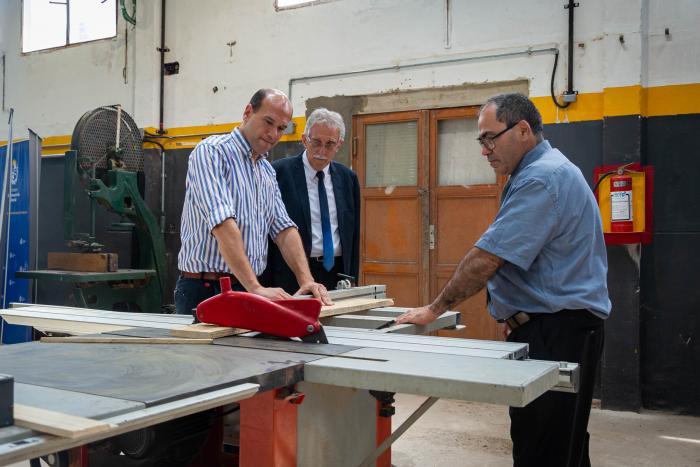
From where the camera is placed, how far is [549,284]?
1.78m

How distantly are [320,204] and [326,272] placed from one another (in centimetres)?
30

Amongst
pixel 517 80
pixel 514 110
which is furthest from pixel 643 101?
pixel 514 110

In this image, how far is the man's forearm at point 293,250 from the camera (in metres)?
2.41

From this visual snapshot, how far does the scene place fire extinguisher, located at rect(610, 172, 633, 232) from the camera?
12.3 ft

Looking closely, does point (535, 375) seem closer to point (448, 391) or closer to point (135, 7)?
point (448, 391)

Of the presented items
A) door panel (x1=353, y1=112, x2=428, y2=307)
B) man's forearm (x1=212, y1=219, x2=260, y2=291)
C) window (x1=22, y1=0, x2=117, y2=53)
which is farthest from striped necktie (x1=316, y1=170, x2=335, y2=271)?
window (x1=22, y1=0, x2=117, y2=53)

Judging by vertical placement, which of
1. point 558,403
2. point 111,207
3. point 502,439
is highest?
point 111,207

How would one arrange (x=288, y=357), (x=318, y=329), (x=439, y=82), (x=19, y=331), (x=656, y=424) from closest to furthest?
(x=288, y=357) → (x=318, y=329) → (x=656, y=424) → (x=439, y=82) → (x=19, y=331)

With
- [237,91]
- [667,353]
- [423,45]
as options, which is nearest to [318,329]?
[667,353]

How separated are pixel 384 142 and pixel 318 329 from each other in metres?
3.32

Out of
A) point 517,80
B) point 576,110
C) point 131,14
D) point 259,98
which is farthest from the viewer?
point 131,14

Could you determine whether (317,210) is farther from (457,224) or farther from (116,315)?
(457,224)

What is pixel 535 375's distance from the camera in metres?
1.15

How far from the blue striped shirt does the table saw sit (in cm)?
44
